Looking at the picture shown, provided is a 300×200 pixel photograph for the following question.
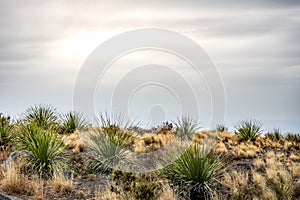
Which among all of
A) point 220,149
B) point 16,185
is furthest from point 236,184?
point 16,185

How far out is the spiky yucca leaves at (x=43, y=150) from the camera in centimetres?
1325

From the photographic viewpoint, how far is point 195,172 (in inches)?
481

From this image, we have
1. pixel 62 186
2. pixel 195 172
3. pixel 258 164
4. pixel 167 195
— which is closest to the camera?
pixel 167 195

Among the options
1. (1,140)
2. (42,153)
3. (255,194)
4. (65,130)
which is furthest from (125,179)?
(65,130)

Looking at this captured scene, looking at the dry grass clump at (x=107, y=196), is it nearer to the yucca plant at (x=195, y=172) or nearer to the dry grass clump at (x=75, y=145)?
the yucca plant at (x=195, y=172)

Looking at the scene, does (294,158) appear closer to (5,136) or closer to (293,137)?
(293,137)

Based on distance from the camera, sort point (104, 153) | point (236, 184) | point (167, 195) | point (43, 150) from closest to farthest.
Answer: point (167, 195), point (236, 184), point (43, 150), point (104, 153)

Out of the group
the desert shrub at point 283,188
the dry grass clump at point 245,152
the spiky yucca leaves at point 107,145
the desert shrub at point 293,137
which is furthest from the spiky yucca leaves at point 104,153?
the desert shrub at point 293,137

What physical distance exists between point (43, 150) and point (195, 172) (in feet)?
15.5

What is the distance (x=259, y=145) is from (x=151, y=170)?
8517mm

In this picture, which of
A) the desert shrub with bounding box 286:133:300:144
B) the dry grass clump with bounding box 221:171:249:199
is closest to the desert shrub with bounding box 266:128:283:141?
the desert shrub with bounding box 286:133:300:144

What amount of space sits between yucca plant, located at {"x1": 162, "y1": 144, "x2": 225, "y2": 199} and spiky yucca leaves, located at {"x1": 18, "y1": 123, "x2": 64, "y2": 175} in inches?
143

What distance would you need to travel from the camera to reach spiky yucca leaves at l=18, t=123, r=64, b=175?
13250 millimetres

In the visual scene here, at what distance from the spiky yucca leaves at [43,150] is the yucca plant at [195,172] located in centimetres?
363
